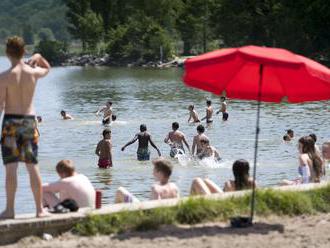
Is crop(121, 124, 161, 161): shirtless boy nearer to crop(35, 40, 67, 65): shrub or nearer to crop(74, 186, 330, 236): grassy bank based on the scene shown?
crop(74, 186, 330, 236): grassy bank

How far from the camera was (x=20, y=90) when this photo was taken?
8719 millimetres

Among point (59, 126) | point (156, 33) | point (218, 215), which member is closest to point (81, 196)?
point (218, 215)

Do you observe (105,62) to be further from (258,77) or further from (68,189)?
(68,189)

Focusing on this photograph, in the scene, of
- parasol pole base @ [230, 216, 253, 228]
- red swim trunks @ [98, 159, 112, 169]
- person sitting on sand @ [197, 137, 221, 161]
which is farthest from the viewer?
person sitting on sand @ [197, 137, 221, 161]

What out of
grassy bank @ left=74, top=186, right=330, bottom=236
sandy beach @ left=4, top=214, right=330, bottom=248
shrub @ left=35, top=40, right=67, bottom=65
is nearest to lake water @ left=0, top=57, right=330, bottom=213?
grassy bank @ left=74, top=186, right=330, bottom=236

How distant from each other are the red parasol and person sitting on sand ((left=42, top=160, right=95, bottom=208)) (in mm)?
1585

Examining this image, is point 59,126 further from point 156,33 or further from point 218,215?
point 156,33

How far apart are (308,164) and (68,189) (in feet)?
12.0

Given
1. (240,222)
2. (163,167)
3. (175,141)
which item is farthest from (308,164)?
(175,141)

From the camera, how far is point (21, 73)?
8.72 m

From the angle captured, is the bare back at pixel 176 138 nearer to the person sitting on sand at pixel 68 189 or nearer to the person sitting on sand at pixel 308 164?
the person sitting on sand at pixel 308 164

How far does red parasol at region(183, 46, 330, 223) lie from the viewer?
31.5 feet

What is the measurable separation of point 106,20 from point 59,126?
112 m

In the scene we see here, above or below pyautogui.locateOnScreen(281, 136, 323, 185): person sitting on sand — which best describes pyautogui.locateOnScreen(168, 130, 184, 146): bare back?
below
